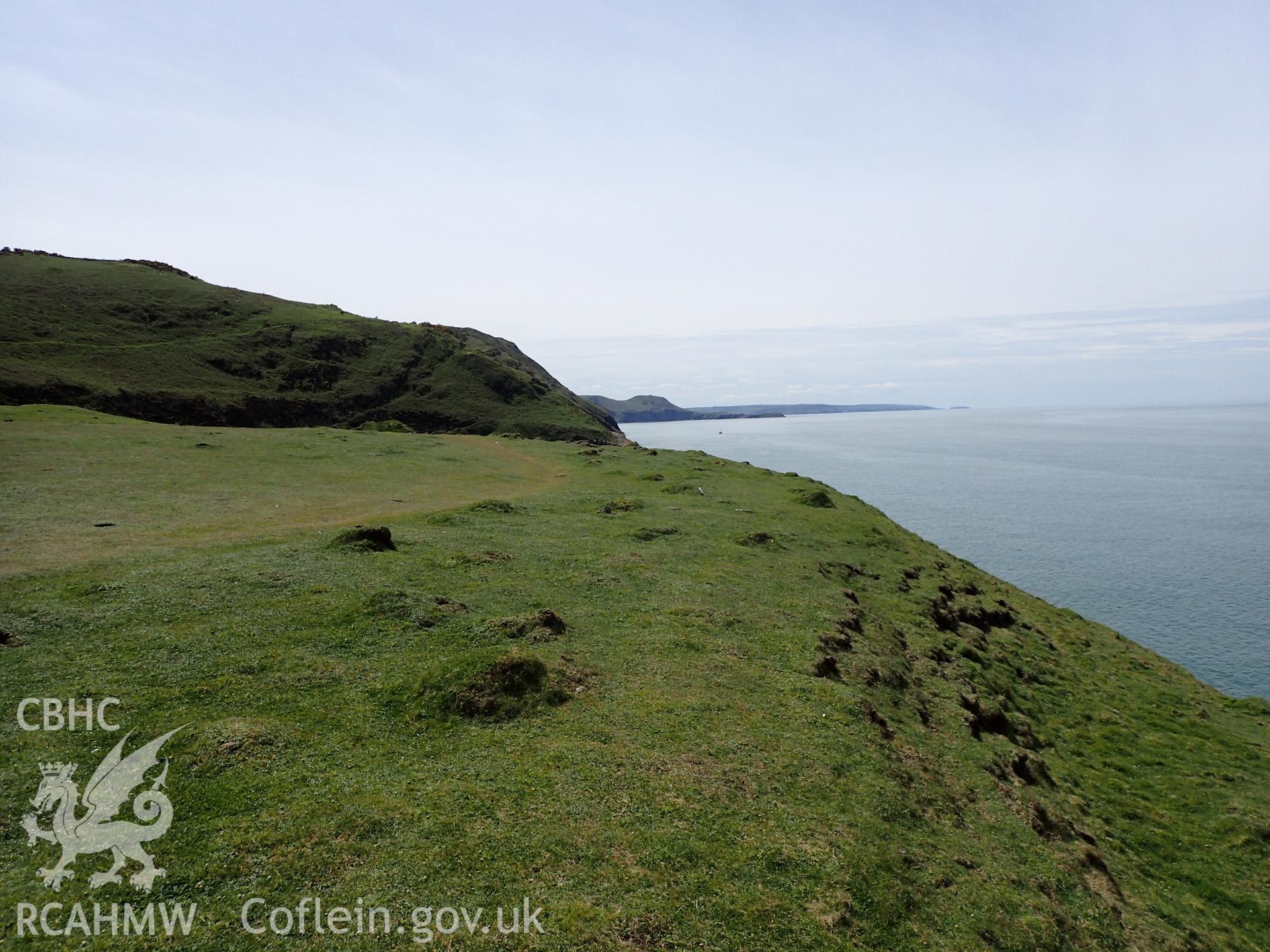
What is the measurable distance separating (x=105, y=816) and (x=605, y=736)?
10.9 metres

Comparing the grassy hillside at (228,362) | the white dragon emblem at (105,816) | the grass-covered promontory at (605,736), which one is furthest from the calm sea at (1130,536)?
the grassy hillside at (228,362)

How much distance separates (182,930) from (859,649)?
24.3 m

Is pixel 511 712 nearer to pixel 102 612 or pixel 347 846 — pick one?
pixel 347 846

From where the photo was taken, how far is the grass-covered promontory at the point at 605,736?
12.4m

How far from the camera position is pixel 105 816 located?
12320 millimetres

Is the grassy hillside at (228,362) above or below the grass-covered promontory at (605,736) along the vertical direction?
above

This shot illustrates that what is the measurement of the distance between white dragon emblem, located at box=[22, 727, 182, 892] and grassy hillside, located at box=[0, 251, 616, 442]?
97729 millimetres

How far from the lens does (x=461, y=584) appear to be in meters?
27.7

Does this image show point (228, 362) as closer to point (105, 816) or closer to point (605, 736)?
point (105, 816)

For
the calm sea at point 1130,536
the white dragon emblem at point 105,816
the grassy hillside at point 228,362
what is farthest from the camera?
the grassy hillside at point 228,362

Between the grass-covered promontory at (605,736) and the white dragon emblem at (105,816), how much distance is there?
267 millimetres

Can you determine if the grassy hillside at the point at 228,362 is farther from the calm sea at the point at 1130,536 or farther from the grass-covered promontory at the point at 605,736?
the calm sea at the point at 1130,536

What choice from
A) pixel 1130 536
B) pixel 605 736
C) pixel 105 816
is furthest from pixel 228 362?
pixel 1130 536

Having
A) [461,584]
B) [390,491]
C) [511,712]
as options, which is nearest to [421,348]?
[390,491]
